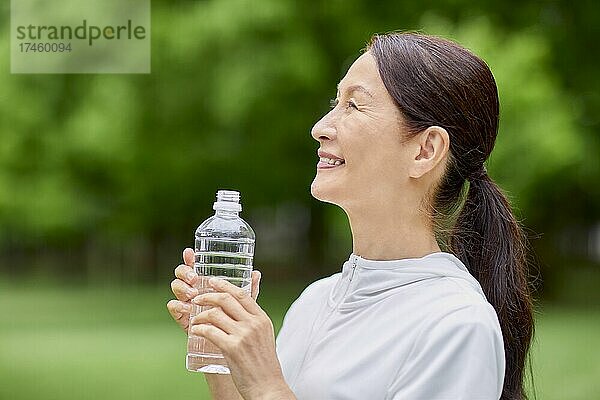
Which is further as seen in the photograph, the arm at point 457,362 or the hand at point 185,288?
the hand at point 185,288

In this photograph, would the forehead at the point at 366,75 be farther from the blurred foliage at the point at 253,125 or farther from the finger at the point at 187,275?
the blurred foliage at the point at 253,125

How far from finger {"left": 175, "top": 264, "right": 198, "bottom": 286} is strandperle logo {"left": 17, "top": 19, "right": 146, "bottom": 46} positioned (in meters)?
4.58

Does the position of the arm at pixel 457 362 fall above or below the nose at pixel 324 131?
below

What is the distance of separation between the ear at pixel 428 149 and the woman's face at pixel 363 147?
1 centimetres

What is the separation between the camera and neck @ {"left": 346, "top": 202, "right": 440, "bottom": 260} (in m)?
1.14

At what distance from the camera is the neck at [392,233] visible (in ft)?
3.73

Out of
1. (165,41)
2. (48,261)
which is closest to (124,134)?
(165,41)

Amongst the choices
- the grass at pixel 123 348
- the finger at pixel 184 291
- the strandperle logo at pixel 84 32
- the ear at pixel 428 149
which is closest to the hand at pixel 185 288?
the finger at pixel 184 291

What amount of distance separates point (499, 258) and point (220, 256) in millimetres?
336

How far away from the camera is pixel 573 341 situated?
217 inches

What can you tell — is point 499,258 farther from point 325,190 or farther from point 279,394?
point 279,394

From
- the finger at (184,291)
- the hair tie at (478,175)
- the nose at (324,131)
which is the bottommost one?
the finger at (184,291)

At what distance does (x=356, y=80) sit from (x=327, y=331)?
0.94 ft

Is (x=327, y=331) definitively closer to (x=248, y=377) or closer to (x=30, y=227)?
(x=248, y=377)
